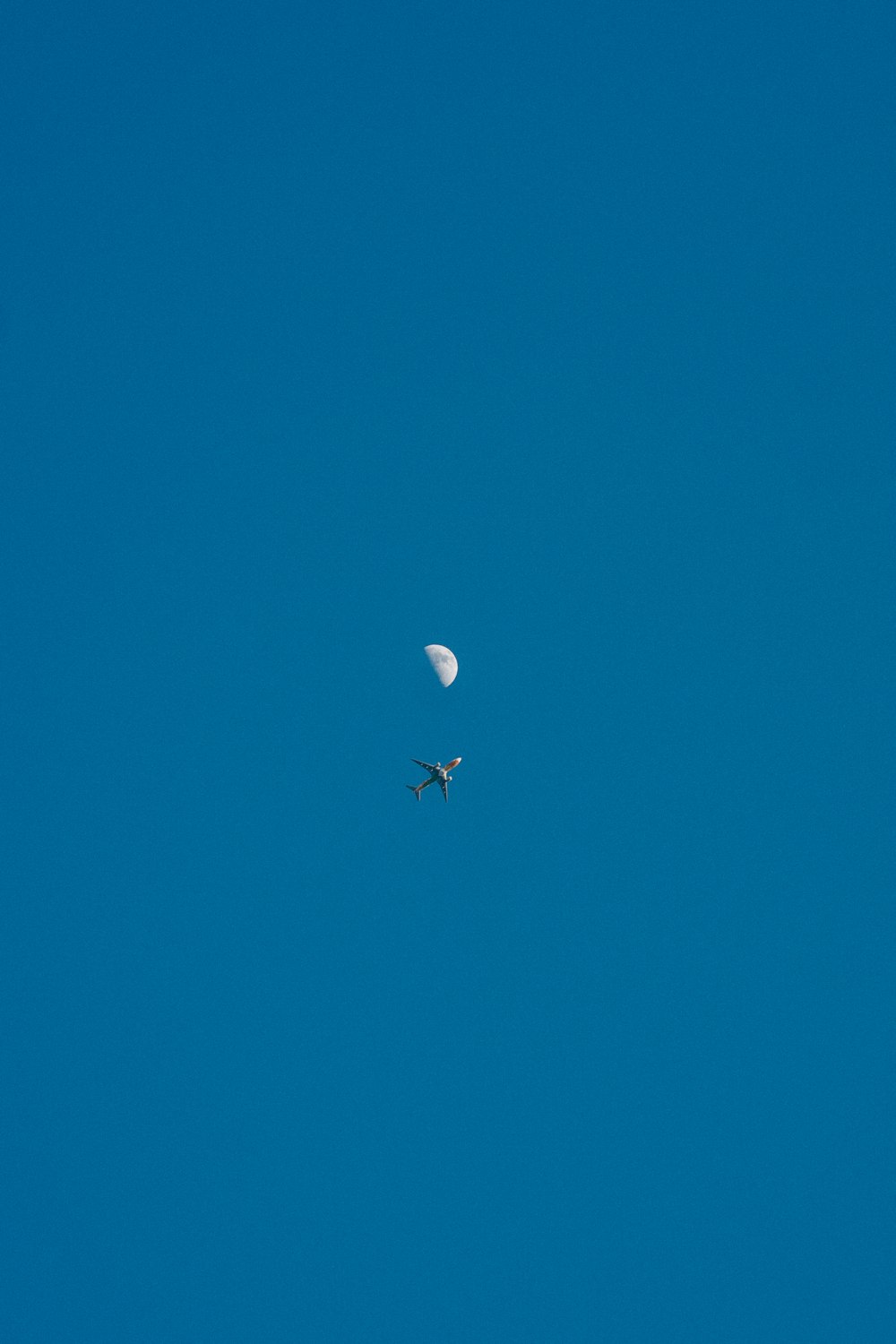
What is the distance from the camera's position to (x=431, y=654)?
50094 millimetres

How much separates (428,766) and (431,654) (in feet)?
19.2

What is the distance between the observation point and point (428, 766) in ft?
173
